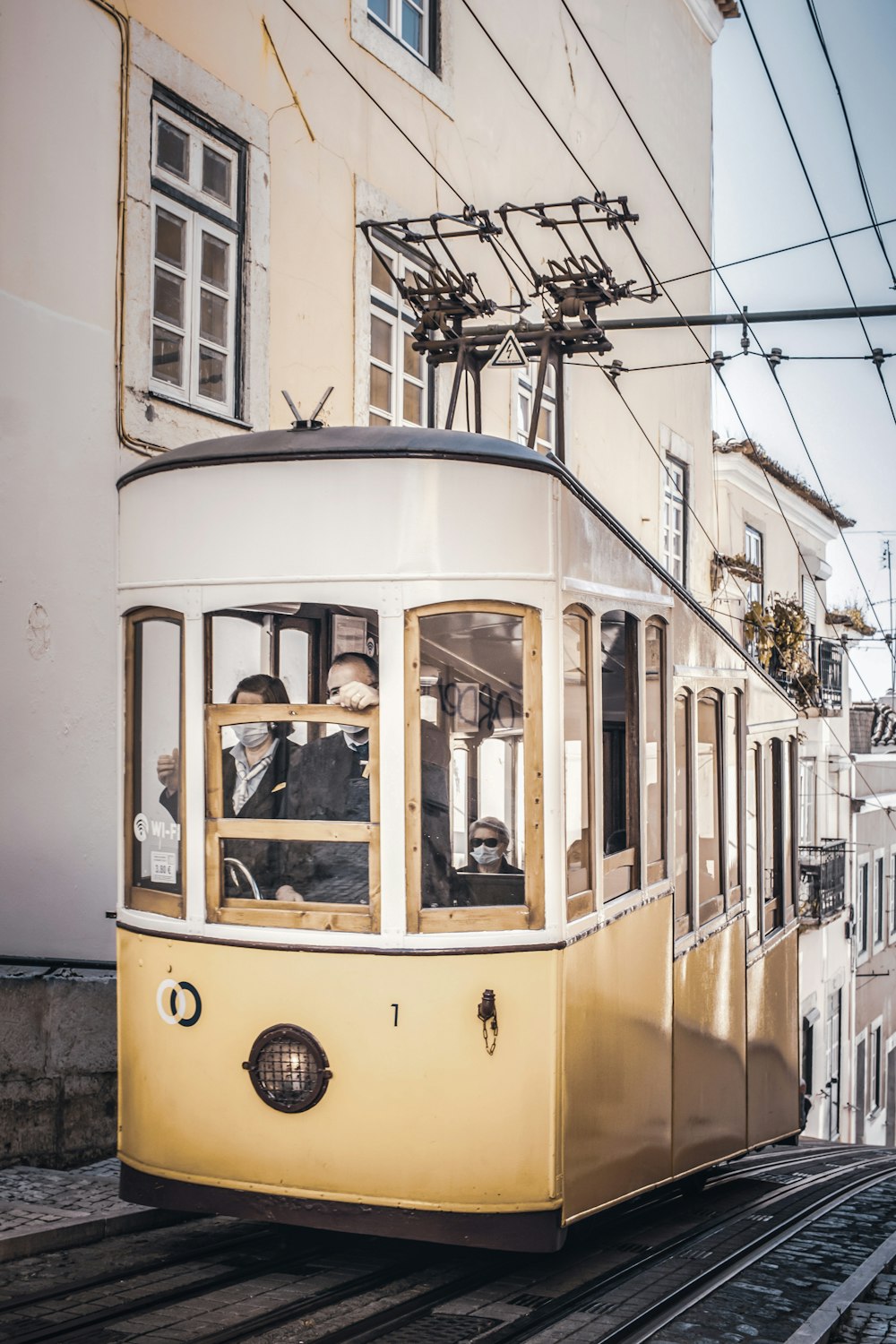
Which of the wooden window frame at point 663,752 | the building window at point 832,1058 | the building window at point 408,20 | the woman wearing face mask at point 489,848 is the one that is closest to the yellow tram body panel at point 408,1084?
the woman wearing face mask at point 489,848

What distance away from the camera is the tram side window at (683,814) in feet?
22.8

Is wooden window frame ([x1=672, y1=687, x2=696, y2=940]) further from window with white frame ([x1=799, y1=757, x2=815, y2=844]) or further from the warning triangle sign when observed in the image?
window with white frame ([x1=799, y1=757, x2=815, y2=844])

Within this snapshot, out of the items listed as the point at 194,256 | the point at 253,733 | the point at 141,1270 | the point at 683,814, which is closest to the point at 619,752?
the point at 683,814

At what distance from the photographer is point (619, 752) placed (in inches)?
240

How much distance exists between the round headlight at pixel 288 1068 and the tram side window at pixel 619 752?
134cm

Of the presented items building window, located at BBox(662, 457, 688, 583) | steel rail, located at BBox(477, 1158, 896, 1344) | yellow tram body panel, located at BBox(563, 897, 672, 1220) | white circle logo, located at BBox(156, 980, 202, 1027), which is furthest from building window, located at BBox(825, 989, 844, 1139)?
white circle logo, located at BBox(156, 980, 202, 1027)

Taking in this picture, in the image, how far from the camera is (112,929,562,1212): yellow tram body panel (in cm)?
502

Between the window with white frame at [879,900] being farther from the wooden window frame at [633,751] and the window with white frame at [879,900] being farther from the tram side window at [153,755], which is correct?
the tram side window at [153,755]

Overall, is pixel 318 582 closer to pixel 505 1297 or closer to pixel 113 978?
pixel 505 1297

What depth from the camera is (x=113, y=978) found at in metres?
7.42

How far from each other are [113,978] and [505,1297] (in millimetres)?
2877

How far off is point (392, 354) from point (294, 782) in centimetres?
713

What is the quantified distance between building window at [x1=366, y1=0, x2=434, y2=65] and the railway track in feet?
29.5

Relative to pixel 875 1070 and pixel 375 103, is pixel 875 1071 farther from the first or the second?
pixel 375 103
